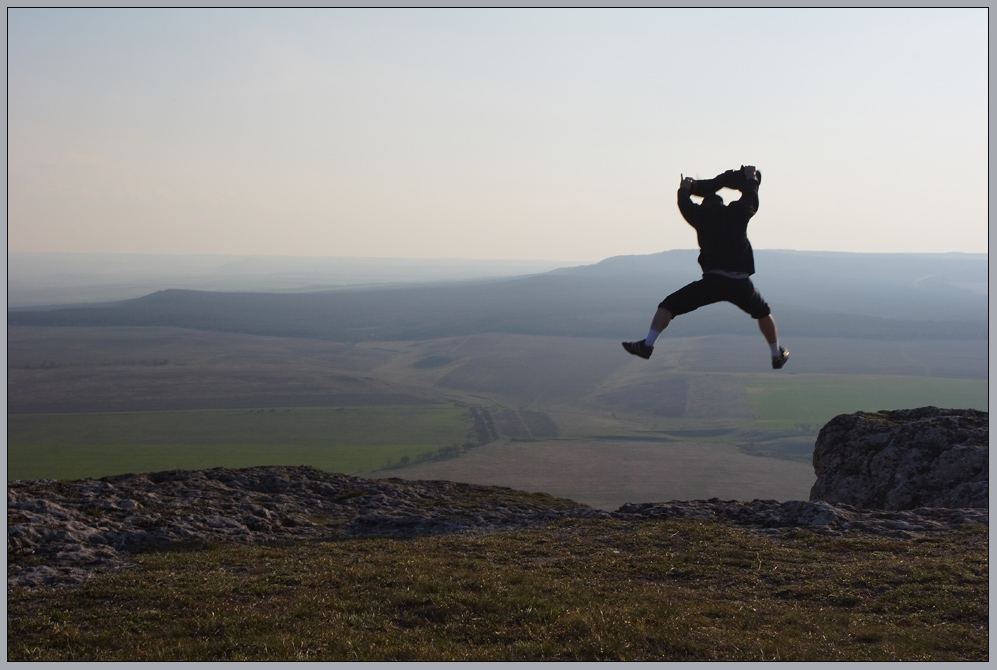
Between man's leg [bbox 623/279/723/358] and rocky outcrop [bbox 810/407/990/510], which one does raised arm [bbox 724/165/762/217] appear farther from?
rocky outcrop [bbox 810/407/990/510]

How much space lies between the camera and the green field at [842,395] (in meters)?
150

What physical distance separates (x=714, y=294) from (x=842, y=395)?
16171 cm

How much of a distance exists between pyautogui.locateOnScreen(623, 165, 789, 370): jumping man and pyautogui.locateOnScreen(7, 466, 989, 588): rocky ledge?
1321 centimetres

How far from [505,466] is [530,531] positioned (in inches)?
3912

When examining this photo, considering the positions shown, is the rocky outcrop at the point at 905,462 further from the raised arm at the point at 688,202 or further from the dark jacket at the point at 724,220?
the raised arm at the point at 688,202

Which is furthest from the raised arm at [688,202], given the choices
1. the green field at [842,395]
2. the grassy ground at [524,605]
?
the green field at [842,395]

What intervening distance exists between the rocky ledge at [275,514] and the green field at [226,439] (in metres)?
83.9

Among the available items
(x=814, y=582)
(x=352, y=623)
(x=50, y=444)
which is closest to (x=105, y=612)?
(x=352, y=623)

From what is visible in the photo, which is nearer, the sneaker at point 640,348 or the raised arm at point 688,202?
the raised arm at point 688,202

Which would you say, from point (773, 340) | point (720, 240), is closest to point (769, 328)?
point (773, 340)

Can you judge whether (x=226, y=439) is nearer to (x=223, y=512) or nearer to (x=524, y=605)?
(x=223, y=512)

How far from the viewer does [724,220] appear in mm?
12984

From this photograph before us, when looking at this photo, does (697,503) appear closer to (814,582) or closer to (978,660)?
(814,582)

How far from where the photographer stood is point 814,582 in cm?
1839
